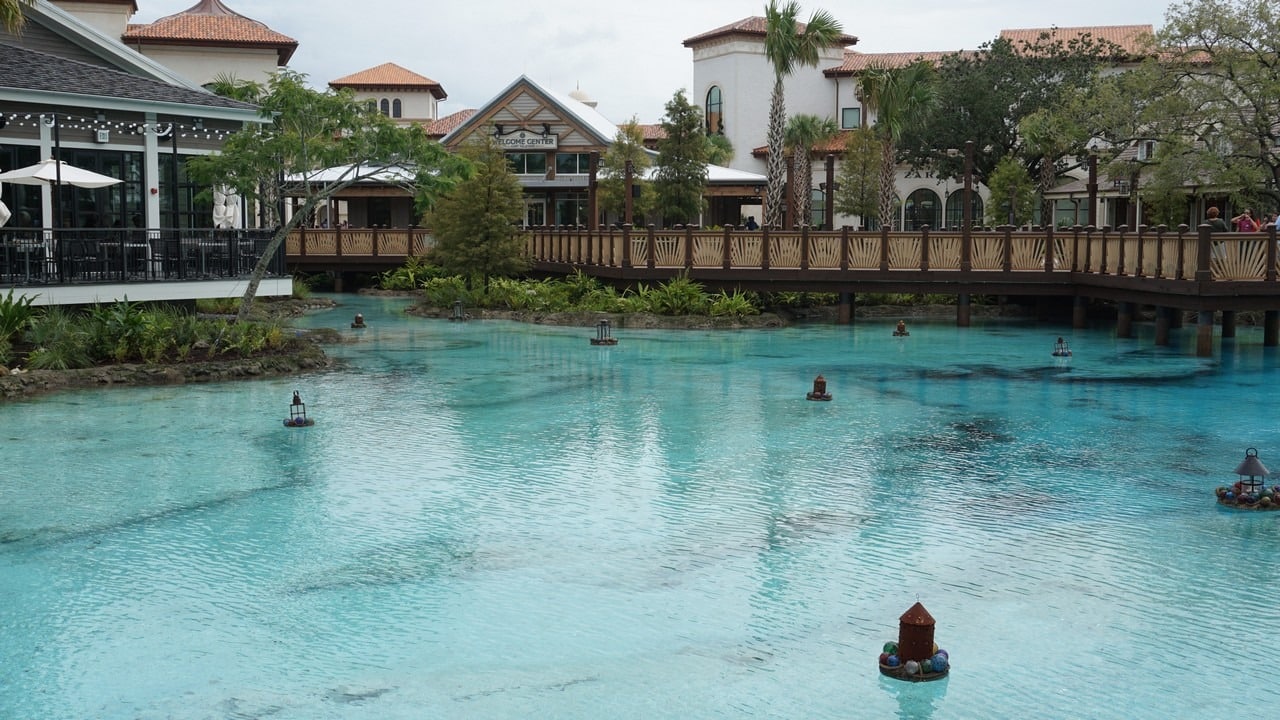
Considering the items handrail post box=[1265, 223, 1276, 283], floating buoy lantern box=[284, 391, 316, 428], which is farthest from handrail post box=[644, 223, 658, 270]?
floating buoy lantern box=[284, 391, 316, 428]

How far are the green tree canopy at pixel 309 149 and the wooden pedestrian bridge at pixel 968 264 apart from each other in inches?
357

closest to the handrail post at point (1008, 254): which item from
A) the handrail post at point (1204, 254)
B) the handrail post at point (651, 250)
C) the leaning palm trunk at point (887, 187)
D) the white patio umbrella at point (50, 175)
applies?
the handrail post at point (1204, 254)

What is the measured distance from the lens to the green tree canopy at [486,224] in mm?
34375

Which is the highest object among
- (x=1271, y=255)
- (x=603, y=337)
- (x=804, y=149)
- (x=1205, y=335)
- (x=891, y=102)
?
(x=891, y=102)

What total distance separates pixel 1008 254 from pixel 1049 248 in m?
0.87

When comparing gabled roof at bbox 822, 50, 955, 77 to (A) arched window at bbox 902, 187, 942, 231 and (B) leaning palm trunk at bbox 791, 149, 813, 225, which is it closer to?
(A) arched window at bbox 902, 187, 942, 231

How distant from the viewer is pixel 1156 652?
8.42m

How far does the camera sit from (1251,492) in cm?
1215

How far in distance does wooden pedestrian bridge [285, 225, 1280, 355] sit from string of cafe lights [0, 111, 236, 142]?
1029 cm

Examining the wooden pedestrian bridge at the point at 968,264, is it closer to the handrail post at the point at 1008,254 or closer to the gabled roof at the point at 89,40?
the handrail post at the point at 1008,254

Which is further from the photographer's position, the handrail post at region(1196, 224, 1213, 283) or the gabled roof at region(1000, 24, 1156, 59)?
the gabled roof at region(1000, 24, 1156, 59)

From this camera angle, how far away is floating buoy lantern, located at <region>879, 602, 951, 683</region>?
795cm

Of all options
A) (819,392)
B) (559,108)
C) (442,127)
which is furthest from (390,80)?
(819,392)

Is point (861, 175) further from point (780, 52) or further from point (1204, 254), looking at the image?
point (1204, 254)
